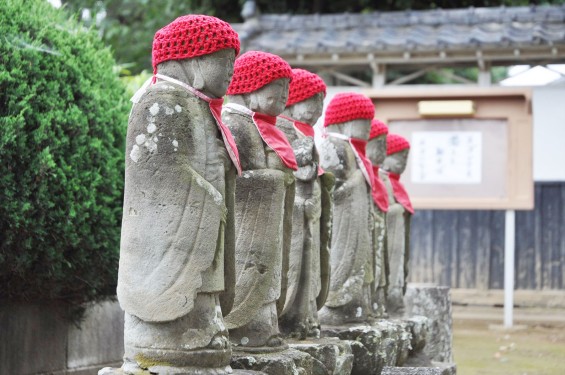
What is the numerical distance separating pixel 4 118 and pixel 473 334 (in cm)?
823

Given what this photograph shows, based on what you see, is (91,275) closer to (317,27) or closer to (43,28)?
(43,28)

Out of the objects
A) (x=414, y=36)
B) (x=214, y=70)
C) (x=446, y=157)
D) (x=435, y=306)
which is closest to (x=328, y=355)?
(x=214, y=70)

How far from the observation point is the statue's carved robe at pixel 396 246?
837 cm

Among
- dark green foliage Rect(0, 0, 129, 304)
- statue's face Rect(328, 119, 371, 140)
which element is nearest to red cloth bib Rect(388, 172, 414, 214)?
statue's face Rect(328, 119, 371, 140)

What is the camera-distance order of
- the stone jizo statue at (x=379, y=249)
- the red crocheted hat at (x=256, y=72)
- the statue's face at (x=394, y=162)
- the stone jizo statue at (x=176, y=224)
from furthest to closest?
1. the statue's face at (x=394, y=162)
2. the stone jizo statue at (x=379, y=249)
3. the red crocheted hat at (x=256, y=72)
4. the stone jizo statue at (x=176, y=224)

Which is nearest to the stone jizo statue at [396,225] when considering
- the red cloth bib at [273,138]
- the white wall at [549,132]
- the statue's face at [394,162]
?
the statue's face at [394,162]

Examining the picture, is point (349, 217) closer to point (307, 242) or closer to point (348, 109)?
point (348, 109)

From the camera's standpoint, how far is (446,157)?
12641mm

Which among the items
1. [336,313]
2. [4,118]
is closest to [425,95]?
[336,313]

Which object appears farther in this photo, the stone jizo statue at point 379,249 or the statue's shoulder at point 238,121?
the stone jizo statue at point 379,249

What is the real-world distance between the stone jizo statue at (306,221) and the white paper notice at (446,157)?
646 cm

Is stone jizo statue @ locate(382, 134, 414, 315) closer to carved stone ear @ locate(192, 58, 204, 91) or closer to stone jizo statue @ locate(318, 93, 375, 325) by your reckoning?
stone jizo statue @ locate(318, 93, 375, 325)

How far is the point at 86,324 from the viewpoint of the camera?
7.29m

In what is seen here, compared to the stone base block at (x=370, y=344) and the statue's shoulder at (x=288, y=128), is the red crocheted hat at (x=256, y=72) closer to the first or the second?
the statue's shoulder at (x=288, y=128)
